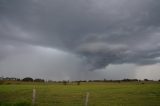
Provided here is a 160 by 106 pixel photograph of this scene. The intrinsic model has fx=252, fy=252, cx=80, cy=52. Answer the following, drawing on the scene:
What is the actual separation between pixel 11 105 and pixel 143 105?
15.8 meters

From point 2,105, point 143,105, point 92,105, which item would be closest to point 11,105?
point 2,105

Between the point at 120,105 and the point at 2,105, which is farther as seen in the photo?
the point at 120,105

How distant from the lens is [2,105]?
25766 mm

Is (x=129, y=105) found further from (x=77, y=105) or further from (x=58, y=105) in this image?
(x=58, y=105)

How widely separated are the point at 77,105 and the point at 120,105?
525cm

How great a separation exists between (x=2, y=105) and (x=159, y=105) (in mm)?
18175

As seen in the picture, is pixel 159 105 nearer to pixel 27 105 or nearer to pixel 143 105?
pixel 143 105

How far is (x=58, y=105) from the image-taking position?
101 ft

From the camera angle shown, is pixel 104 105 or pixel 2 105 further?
pixel 104 105

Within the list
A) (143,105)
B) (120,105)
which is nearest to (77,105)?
(120,105)

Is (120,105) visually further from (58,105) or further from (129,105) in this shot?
(58,105)

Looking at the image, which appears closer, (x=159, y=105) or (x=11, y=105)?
(x=11, y=105)

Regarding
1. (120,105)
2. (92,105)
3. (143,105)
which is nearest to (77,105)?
(92,105)

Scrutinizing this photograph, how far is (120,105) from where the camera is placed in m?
30.8
